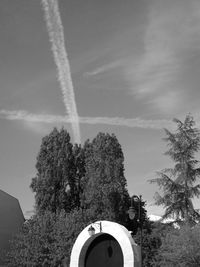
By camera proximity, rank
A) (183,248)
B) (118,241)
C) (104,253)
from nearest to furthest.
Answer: (118,241) → (104,253) → (183,248)

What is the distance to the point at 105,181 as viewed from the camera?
133ft

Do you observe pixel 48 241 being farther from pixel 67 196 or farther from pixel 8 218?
pixel 8 218

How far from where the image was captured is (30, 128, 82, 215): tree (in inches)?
1671

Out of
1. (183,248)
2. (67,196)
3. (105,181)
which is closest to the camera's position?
(183,248)

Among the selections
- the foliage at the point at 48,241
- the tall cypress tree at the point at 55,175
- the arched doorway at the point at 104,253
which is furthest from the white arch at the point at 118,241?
the tall cypress tree at the point at 55,175

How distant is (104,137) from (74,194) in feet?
18.8

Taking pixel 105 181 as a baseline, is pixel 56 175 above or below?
above

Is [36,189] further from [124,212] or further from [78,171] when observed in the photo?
[124,212]

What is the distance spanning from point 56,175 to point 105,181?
5.30 meters

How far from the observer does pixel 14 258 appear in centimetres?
3725

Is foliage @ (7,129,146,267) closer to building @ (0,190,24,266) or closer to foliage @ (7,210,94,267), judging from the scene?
foliage @ (7,210,94,267)

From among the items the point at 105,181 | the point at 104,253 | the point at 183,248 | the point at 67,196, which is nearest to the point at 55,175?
the point at 67,196

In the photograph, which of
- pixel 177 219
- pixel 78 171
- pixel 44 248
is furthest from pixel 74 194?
pixel 177 219

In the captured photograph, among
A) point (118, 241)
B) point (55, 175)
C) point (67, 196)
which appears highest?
point (55, 175)
